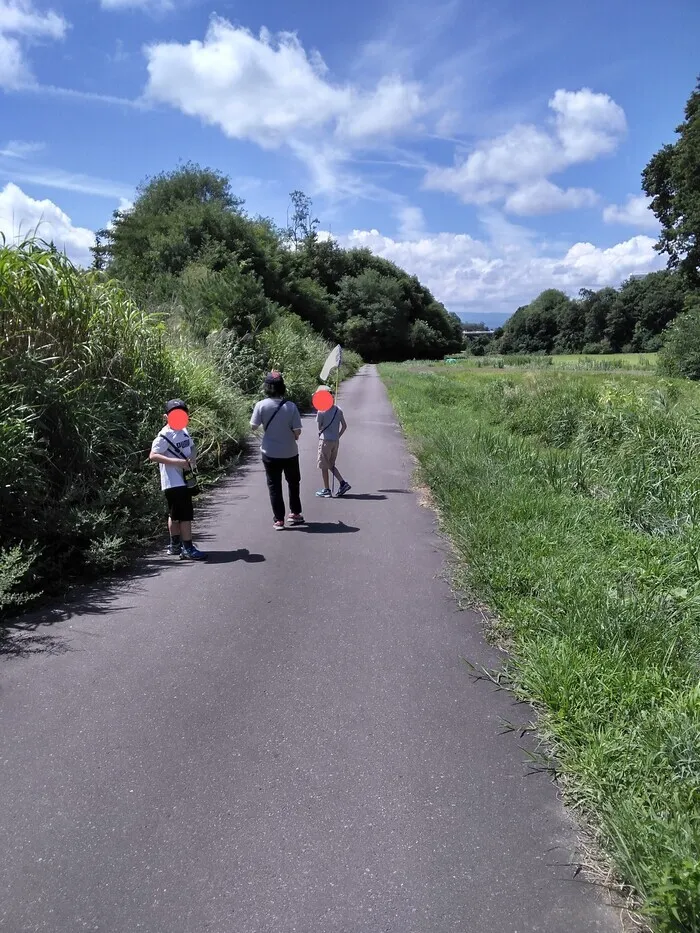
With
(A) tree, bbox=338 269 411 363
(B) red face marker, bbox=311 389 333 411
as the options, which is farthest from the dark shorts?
(A) tree, bbox=338 269 411 363

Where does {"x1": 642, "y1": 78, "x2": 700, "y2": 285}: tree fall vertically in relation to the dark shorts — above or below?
above

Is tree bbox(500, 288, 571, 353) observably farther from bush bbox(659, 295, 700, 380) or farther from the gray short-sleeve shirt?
the gray short-sleeve shirt

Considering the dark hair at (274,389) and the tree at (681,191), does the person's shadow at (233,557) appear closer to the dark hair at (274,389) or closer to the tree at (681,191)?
the dark hair at (274,389)

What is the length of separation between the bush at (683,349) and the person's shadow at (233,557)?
29.9 m

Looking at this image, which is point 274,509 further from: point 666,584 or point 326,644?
point 666,584

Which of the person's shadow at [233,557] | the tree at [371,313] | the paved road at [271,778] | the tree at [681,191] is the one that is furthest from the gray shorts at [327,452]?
the tree at [371,313]

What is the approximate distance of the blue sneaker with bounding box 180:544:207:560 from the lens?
589 centimetres

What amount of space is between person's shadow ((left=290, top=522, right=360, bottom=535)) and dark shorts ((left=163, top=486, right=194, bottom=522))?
1.40m

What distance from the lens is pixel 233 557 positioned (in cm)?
592

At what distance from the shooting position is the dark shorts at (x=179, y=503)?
5.81 metres

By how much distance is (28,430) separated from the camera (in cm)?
561

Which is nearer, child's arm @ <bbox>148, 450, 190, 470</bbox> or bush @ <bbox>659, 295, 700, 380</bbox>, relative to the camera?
child's arm @ <bbox>148, 450, 190, 470</bbox>

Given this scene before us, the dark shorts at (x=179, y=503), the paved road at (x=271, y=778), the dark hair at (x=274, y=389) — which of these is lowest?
the paved road at (x=271, y=778)

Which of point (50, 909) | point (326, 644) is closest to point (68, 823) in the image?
point (50, 909)
